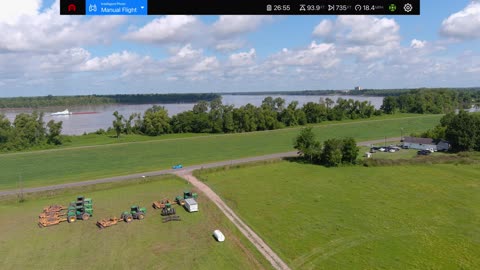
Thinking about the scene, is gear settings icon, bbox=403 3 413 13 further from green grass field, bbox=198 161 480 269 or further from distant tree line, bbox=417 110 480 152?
distant tree line, bbox=417 110 480 152

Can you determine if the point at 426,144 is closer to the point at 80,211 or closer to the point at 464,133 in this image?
the point at 464,133

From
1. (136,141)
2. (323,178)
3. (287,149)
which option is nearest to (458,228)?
(323,178)

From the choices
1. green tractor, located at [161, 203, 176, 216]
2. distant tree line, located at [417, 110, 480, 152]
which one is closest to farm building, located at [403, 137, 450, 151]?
distant tree line, located at [417, 110, 480, 152]

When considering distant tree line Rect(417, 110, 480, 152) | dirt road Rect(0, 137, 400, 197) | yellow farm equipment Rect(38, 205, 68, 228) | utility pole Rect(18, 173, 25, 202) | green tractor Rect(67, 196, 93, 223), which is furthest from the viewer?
distant tree line Rect(417, 110, 480, 152)

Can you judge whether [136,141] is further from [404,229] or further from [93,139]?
[404,229]

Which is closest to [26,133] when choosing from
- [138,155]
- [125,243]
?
[138,155]

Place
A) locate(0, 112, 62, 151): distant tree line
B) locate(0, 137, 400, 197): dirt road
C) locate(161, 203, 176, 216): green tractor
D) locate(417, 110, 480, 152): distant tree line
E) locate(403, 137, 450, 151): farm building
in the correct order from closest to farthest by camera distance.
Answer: locate(161, 203, 176, 216): green tractor, locate(0, 137, 400, 197): dirt road, locate(417, 110, 480, 152): distant tree line, locate(403, 137, 450, 151): farm building, locate(0, 112, 62, 151): distant tree line

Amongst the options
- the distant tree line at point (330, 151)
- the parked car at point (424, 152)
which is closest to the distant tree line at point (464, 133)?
the parked car at point (424, 152)
